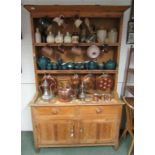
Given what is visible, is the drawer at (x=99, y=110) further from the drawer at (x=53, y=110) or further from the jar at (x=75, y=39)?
the jar at (x=75, y=39)

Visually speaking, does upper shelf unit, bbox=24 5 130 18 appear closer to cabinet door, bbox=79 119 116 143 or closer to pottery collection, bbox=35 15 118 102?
pottery collection, bbox=35 15 118 102

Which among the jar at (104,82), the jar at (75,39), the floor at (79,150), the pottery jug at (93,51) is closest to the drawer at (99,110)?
the jar at (104,82)

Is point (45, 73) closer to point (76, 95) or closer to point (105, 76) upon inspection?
point (76, 95)

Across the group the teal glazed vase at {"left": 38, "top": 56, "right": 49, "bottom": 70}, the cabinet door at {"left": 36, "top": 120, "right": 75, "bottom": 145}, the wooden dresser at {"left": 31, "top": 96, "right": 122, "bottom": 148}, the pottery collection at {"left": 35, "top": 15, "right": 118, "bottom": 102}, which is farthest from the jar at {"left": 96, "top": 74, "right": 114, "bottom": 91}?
the teal glazed vase at {"left": 38, "top": 56, "right": 49, "bottom": 70}

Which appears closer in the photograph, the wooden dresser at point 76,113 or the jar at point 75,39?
the wooden dresser at point 76,113

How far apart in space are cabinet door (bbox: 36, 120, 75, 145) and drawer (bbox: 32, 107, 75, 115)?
0.11m

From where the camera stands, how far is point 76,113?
204cm

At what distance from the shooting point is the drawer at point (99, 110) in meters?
2.04

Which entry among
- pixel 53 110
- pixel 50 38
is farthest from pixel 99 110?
pixel 50 38

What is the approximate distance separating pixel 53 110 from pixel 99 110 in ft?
1.90

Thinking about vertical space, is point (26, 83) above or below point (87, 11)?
below
